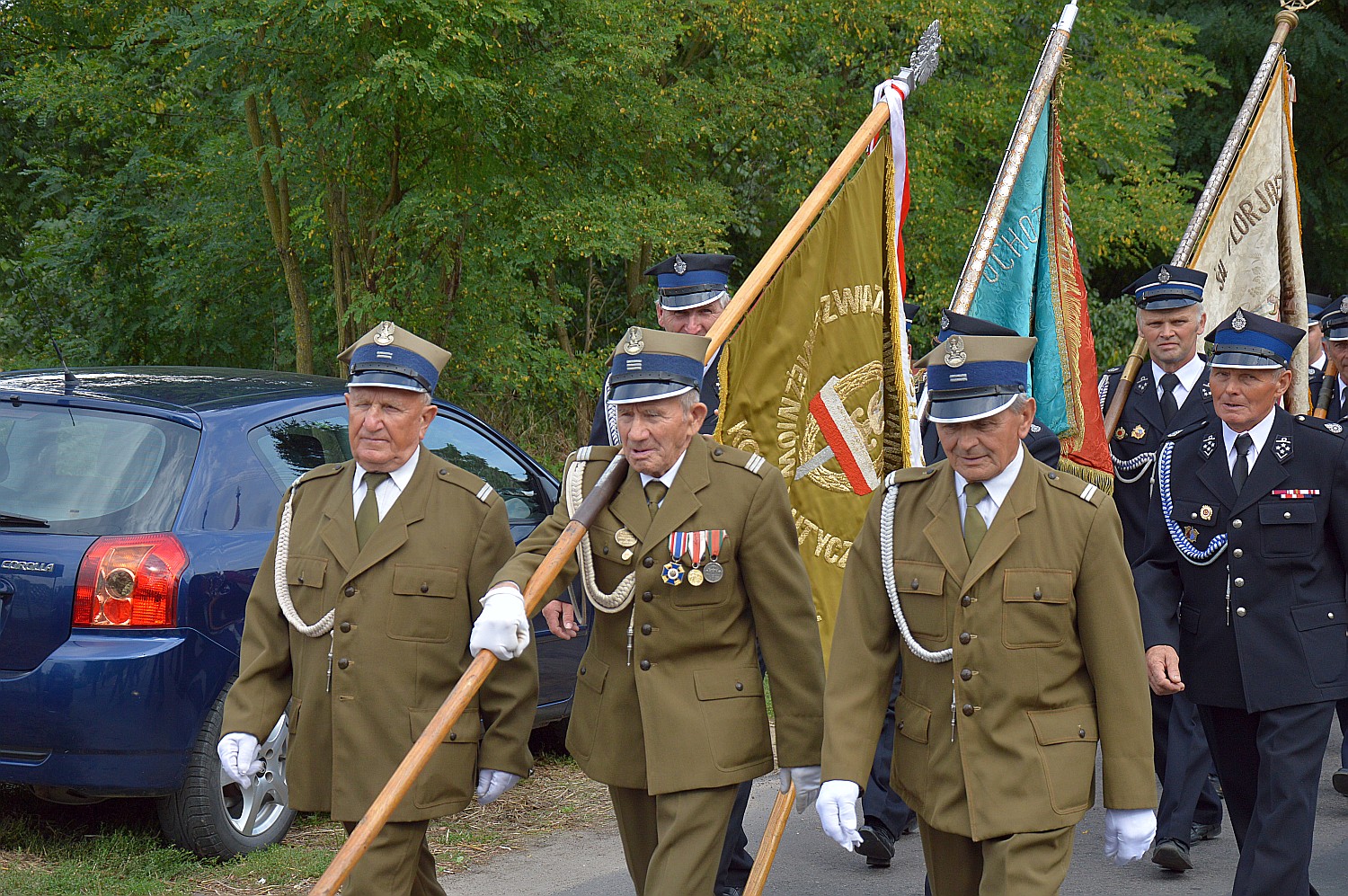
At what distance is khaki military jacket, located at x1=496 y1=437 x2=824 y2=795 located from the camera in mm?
3992

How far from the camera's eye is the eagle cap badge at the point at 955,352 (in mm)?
3775

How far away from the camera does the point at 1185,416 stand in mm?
6824

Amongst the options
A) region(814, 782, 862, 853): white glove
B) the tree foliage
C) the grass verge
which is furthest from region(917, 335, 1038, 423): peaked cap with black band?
the tree foliage

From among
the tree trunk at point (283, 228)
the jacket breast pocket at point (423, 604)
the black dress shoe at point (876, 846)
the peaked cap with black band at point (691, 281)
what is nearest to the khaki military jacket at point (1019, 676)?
the jacket breast pocket at point (423, 604)

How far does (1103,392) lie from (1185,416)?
2.00ft

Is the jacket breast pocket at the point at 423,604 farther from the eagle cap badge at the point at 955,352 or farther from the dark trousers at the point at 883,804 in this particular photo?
the dark trousers at the point at 883,804

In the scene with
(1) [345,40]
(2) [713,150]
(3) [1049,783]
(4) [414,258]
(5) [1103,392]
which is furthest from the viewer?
(2) [713,150]

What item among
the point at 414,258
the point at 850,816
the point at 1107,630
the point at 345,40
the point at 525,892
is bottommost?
the point at 525,892

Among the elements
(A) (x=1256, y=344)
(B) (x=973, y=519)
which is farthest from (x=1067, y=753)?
(A) (x=1256, y=344)

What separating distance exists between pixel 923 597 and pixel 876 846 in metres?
2.48

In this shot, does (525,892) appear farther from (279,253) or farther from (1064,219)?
(279,253)

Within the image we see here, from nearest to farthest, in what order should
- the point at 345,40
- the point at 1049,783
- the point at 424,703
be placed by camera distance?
1. the point at 1049,783
2. the point at 424,703
3. the point at 345,40

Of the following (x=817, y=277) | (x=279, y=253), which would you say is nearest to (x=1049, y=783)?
(x=817, y=277)

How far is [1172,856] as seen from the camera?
588 cm
